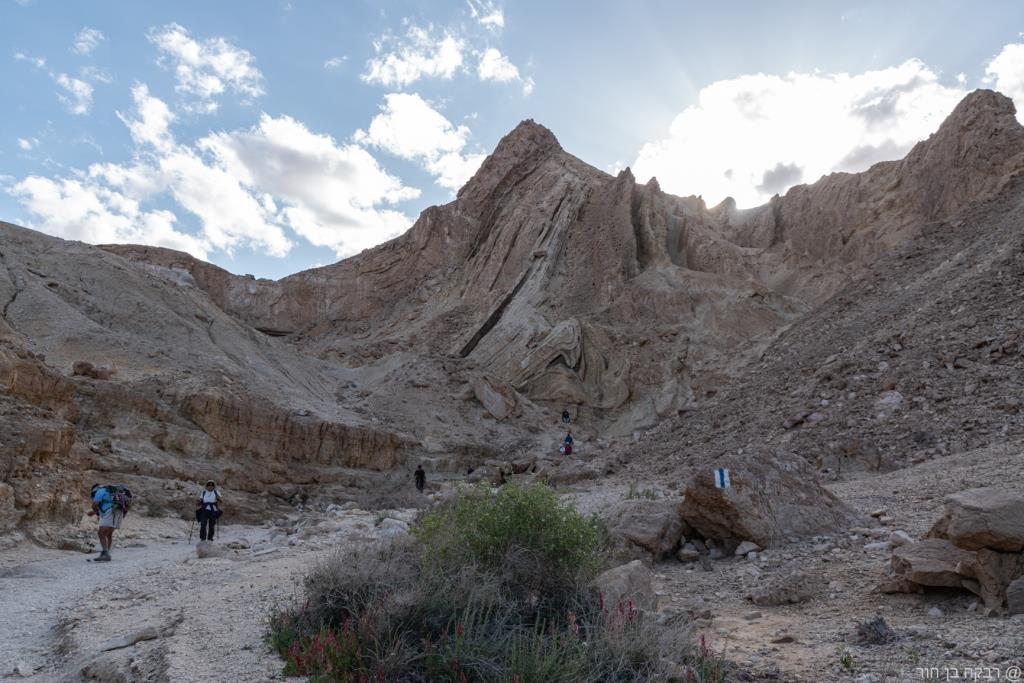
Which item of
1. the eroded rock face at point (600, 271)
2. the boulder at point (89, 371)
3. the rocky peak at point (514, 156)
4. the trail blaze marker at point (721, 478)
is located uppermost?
the rocky peak at point (514, 156)

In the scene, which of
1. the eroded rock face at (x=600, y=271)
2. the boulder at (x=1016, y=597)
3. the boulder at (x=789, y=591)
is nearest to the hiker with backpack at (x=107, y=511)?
the boulder at (x=789, y=591)

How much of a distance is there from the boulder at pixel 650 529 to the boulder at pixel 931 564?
281 centimetres

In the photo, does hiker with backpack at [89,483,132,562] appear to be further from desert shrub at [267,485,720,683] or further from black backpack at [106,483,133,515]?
desert shrub at [267,485,720,683]

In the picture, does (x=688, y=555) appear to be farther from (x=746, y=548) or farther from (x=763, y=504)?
(x=763, y=504)

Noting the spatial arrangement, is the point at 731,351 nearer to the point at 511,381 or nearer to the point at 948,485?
the point at 511,381

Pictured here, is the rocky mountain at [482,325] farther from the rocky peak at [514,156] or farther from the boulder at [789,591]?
the boulder at [789,591]

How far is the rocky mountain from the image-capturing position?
16062mm

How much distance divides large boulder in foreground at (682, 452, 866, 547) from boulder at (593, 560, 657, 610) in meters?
2.10

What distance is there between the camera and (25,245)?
973 inches

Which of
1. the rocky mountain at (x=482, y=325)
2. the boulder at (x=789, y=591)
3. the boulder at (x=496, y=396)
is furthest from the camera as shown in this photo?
the boulder at (x=496, y=396)

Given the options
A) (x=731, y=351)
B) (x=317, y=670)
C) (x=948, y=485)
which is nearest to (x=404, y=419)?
(x=731, y=351)

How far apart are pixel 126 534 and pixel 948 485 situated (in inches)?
484

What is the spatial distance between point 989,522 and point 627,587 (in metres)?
2.42

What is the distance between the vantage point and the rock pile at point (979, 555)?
446cm
